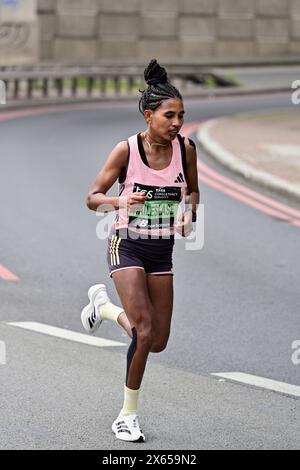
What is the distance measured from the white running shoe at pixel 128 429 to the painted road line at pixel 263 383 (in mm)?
1358

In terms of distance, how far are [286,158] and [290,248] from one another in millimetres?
6823

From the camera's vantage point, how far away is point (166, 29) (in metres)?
52.2

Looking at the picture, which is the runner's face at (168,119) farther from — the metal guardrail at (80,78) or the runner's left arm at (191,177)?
the metal guardrail at (80,78)

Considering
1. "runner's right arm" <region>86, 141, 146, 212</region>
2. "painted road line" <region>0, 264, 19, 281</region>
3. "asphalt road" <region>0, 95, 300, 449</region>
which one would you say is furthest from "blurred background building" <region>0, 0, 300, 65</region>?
"runner's right arm" <region>86, 141, 146, 212</region>

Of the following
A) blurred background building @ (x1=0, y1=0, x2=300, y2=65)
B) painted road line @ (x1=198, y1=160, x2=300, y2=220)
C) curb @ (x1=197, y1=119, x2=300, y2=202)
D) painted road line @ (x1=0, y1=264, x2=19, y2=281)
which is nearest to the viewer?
painted road line @ (x1=0, y1=264, x2=19, y2=281)

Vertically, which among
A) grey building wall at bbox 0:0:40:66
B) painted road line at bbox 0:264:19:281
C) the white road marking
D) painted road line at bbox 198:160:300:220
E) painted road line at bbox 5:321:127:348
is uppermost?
the white road marking

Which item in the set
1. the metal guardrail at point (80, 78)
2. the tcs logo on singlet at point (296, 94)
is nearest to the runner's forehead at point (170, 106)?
the metal guardrail at point (80, 78)

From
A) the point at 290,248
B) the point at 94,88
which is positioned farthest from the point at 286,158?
the point at 94,88

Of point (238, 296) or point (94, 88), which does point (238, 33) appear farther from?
point (238, 296)

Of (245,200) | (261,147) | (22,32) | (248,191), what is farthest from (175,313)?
(22,32)

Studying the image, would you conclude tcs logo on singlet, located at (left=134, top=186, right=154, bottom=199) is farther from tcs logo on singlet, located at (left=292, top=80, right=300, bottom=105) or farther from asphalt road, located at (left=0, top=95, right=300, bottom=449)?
tcs logo on singlet, located at (left=292, top=80, right=300, bottom=105)

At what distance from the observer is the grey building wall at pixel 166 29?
49.7 meters

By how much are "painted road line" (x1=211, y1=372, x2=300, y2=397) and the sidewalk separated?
7696mm

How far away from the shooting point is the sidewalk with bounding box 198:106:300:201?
54.8 ft
